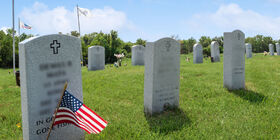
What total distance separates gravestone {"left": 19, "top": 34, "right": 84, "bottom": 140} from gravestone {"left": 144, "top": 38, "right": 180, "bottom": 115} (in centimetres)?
199

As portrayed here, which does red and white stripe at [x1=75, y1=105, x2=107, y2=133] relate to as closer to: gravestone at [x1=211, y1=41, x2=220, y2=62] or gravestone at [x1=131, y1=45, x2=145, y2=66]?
gravestone at [x1=131, y1=45, x2=145, y2=66]

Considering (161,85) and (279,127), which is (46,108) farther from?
(279,127)

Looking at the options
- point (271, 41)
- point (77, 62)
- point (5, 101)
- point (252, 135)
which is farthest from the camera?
point (271, 41)

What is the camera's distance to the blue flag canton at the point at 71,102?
3145 millimetres

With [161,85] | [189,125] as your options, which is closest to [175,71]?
[161,85]

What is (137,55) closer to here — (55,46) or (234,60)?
(234,60)

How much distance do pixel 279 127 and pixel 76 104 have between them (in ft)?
13.3

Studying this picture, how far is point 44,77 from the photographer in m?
3.18

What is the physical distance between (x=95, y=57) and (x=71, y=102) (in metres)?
11.4

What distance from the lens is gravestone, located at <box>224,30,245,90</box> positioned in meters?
7.33

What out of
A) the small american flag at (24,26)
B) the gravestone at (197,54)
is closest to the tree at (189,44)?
the gravestone at (197,54)

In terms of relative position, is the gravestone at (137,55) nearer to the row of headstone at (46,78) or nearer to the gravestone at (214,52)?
the gravestone at (214,52)

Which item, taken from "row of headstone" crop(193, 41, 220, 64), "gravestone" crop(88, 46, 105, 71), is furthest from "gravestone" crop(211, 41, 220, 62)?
"gravestone" crop(88, 46, 105, 71)

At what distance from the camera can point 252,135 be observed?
3832 millimetres
